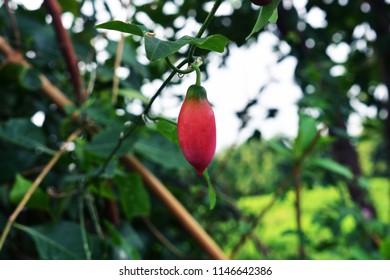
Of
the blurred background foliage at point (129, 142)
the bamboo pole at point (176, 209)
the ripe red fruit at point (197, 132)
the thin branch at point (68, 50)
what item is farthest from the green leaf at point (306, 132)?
the ripe red fruit at point (197, 132)

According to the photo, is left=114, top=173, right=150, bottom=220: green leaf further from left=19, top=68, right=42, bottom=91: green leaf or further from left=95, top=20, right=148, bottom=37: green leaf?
left=95, top=20, right=148, bottom=37: green leaf

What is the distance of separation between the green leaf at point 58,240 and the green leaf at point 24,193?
2 centimetres

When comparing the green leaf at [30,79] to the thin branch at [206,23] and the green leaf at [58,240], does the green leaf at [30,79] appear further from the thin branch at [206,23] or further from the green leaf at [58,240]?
the thin branch at [206,23]

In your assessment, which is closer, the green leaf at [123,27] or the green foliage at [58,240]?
the green leaf at [123,27]

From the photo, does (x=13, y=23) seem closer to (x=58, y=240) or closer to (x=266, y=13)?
(x=58, y=240)

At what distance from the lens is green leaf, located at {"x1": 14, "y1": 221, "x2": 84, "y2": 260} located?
49cm

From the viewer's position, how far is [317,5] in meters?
1.15

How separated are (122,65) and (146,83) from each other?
0.25 ft

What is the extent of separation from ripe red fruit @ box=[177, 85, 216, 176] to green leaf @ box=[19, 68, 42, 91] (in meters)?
0.41

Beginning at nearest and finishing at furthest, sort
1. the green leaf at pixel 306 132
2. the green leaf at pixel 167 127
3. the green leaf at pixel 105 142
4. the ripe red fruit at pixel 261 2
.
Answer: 1. the ripe red fruit at pixel 261 2
2. the green leaf at pixel 167 127
3. the green leaf at pixel 105 142
4. the green leaf at pixel 306 132

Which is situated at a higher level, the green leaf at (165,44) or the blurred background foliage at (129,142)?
the green leaf at (165,44)

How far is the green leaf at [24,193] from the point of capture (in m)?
0.50
